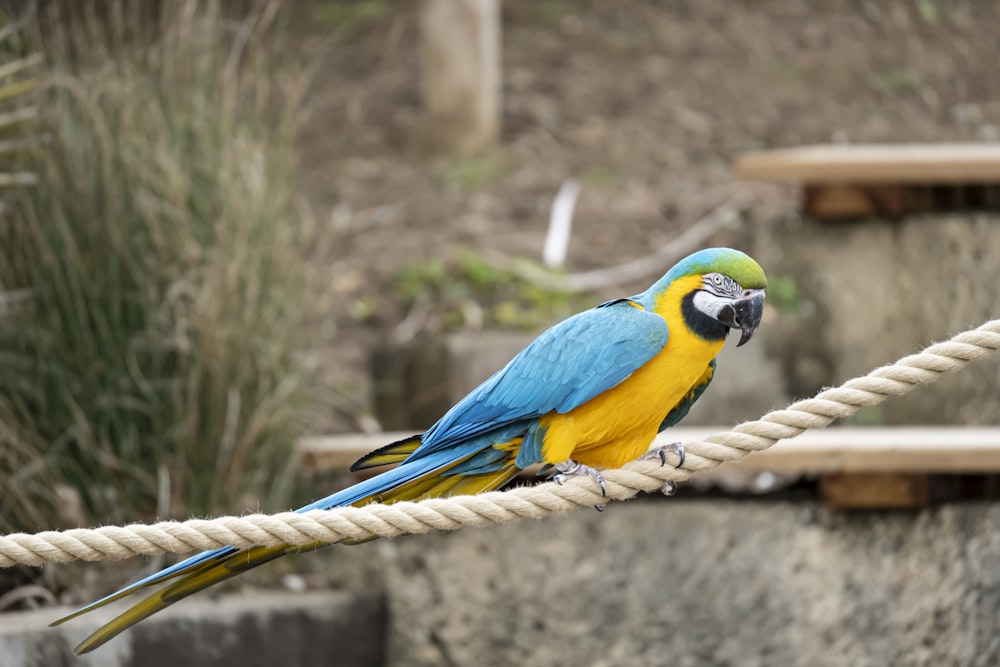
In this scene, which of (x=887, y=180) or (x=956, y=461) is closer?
(x=956, y=461)

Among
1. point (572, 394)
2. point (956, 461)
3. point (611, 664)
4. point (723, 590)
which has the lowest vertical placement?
point (611, 664)

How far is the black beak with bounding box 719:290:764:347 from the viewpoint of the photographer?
1.58m

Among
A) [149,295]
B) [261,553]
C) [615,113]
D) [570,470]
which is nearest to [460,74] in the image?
[615,113]

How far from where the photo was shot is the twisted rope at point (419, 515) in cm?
147

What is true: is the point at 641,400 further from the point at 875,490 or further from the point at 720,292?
the point at 875,490

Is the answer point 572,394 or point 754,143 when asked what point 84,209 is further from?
point 754,143

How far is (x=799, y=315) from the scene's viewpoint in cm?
400

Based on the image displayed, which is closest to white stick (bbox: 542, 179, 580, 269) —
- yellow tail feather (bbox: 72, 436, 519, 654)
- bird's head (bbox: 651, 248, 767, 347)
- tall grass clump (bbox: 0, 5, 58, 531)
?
tall grass clump (bbox: 0, 5, 58, 531)

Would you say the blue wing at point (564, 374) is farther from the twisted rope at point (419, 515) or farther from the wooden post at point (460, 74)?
the wooden post at point (460, 74)

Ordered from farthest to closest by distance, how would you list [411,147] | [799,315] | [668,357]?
[411,147], [799,315], [668,357]

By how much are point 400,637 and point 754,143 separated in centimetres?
277

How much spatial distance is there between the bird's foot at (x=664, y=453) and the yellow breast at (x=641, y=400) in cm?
5

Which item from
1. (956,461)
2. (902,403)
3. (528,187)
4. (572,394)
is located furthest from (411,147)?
(572,394)

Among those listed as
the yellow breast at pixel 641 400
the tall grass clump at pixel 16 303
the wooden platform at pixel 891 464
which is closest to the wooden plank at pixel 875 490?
the wooden platform at pixel 891 464
